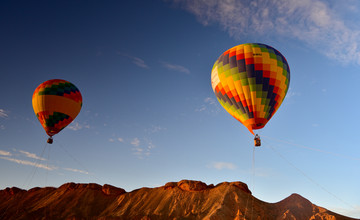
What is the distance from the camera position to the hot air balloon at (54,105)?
105 feet

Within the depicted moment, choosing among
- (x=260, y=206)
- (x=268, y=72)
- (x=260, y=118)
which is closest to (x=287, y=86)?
(x=268, y=72)

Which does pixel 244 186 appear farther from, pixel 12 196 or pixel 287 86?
pixel 12 196

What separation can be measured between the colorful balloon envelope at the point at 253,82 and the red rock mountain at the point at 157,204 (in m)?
25.1

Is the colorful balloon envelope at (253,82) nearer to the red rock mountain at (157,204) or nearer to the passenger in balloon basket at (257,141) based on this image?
the passenger in balloon basket at (257,141)

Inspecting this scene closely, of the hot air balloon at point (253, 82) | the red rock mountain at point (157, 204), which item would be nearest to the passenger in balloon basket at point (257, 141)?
the hot air balloon at point (253, 82)

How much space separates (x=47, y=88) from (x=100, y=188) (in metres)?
36.9

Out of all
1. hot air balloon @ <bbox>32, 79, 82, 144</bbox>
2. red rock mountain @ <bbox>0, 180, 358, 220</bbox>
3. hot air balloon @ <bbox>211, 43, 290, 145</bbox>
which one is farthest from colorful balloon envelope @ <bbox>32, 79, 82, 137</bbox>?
red rock mountain @ <bbox>0, 180, 358, 220</bbox>

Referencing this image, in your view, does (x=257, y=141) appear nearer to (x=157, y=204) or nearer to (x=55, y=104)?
(x=55, y=104)

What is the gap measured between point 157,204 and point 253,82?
38.1 m

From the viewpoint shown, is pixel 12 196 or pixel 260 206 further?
pixel 12 196

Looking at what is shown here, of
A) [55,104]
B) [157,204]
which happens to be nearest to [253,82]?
[55,104]

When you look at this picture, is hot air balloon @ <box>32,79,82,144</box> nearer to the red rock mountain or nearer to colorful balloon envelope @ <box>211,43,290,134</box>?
colorful balloon envelope @ <box>211,43,290,134</box>

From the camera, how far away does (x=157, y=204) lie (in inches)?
2060

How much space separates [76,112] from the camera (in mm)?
34531
